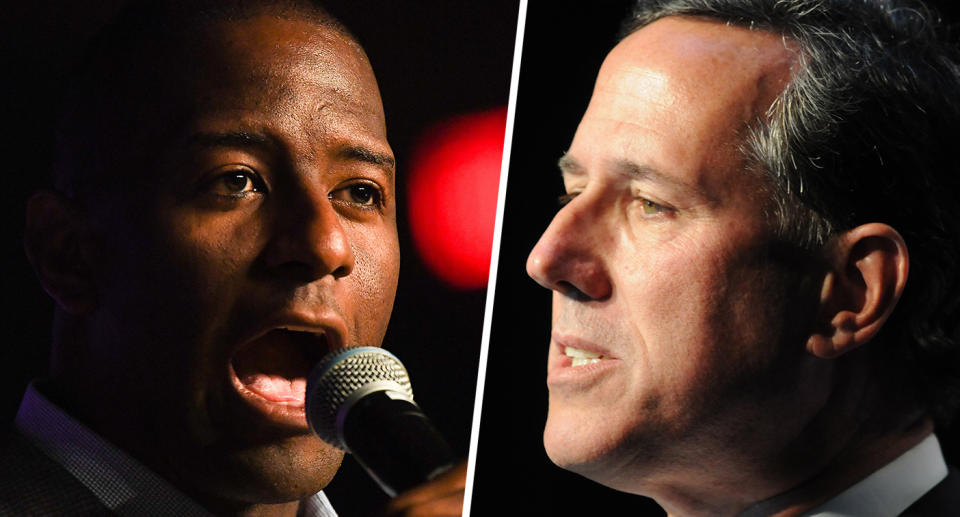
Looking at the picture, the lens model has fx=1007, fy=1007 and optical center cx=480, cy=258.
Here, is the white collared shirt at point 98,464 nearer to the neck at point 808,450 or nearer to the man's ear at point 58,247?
the man's ear at point 58,247

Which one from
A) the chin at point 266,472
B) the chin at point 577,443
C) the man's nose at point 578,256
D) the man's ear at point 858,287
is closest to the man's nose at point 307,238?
the chin at point 266,472

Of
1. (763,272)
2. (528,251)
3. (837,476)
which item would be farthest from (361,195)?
(837,476)

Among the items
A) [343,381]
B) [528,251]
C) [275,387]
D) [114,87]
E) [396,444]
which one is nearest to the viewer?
[396,444]

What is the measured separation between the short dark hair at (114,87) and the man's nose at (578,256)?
67 cm

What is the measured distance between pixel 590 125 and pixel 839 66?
44cm

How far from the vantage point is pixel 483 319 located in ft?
6.35

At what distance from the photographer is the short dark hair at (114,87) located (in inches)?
56.1

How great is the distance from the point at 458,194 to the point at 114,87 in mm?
677

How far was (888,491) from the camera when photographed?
172 cm

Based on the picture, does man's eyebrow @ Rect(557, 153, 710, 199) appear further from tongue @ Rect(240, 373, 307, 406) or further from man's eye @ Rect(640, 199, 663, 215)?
tongue @ Rect(240, 373, 307, 406)

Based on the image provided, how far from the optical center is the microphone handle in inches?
47.1

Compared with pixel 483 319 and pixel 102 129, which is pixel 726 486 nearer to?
pixel 483 319

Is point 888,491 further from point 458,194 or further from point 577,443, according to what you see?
point 458,194

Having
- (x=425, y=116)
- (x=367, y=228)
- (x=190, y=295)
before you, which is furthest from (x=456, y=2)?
(x=190, y=295)
